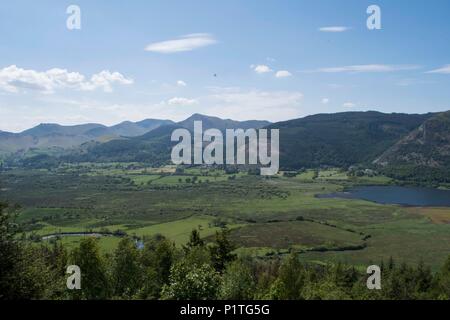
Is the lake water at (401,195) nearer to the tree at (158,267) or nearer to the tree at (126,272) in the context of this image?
the tree at (158,267)

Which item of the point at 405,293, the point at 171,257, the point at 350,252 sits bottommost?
the point at 350,252

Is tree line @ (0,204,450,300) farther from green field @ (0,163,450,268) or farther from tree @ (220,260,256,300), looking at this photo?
green field @ (0,163,450,268)

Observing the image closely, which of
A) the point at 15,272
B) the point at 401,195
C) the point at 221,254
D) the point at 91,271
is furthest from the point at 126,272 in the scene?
the point at 401,195

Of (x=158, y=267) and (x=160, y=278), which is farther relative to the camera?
(x=158, y=267)

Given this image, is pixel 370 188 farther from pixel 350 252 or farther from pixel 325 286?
pixel 325 286

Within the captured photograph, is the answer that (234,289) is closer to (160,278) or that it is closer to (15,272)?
(15,272)

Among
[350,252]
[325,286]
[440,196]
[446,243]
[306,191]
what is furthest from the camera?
[306,191]
